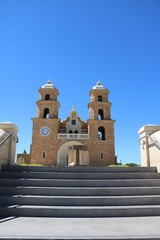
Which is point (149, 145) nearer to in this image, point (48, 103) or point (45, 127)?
point (45, 127)

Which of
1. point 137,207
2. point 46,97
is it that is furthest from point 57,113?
point 137,207

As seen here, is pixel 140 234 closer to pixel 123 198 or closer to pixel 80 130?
pixel 123 198

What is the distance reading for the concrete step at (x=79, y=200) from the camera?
5.66 metres

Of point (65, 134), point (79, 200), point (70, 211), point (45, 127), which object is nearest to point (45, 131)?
point (45, 127)

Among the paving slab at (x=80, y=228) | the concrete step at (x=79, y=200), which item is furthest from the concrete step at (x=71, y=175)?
the paving slab at (x=80, y=228)

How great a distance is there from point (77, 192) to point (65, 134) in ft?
87.7

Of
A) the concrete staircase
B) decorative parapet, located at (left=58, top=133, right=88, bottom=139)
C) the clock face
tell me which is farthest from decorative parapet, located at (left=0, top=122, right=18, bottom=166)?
decorative parapet, located at (left=58, top=133, right=88, bottom=139)

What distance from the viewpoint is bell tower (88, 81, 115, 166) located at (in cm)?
3152

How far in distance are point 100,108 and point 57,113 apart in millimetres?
6793

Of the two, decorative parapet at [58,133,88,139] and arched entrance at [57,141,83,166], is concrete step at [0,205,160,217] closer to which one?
arched entrance at [57,141,83,166]

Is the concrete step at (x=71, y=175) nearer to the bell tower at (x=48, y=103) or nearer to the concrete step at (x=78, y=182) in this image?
the concrete step at (x=78, y=182)

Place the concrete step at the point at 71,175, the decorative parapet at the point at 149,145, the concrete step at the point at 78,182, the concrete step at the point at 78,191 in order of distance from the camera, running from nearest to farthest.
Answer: the concrete step at the point at 78,191
the concrete step at the point at 78,182
the concrete step at the point at 71,175
the decorative parapet at the point at 149,145

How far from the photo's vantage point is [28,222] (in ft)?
15.3

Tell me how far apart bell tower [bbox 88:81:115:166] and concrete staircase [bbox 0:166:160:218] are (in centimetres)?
2404
